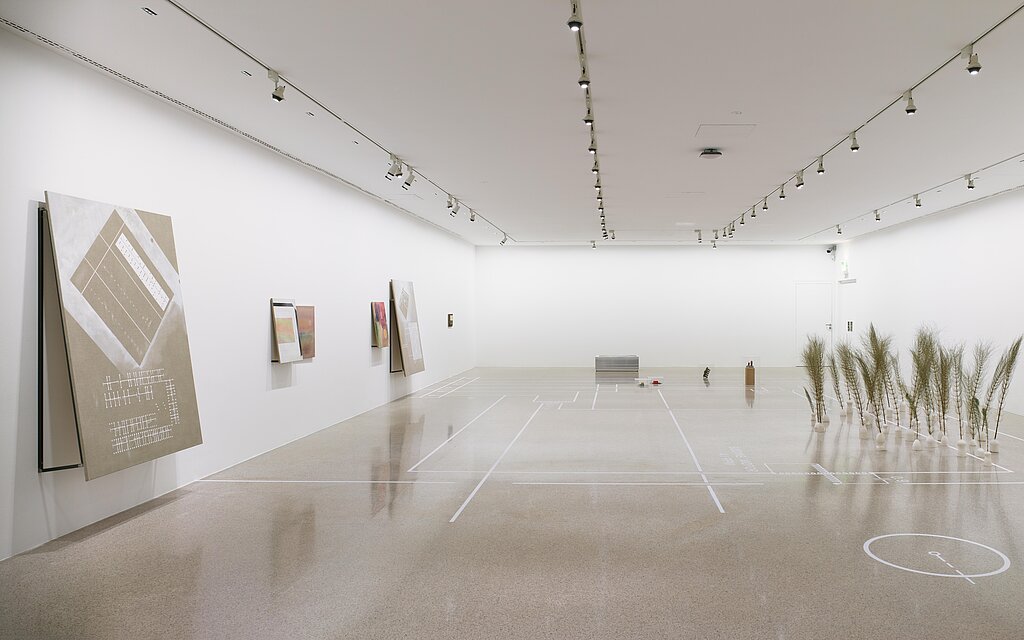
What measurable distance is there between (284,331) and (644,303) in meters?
12.6

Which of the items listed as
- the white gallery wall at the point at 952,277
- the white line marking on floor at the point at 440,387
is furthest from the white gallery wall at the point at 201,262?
the white gallery wall at the point at 952,277

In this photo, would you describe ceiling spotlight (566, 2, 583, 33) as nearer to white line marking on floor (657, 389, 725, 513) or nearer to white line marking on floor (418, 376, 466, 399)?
white line marking on floor (657, 389, 725, 513)

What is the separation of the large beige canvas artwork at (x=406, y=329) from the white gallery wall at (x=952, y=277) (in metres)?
9.15

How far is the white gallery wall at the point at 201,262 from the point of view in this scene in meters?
4.42

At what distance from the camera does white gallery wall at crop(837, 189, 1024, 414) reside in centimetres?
1029

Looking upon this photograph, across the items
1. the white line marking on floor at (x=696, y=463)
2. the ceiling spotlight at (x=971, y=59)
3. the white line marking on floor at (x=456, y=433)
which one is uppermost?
the ceiling spotlight at (x=971, y=59)

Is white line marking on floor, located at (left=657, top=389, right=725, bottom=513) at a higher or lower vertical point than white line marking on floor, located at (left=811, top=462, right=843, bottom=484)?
higher

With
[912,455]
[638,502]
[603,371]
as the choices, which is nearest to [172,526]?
[638,502]

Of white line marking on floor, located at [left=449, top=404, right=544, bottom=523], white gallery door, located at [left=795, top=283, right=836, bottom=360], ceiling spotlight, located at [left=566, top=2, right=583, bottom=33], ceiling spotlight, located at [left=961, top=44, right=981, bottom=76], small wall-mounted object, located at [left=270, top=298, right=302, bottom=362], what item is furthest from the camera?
white gallery door, located at [left=795, top=283, right=836, bottom=360]

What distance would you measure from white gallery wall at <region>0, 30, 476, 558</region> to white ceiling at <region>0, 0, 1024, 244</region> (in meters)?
0.39

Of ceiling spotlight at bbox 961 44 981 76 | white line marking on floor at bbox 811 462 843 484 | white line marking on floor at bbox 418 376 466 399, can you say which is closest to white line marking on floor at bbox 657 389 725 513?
white line marking on floor at bbox 811 462 843 484

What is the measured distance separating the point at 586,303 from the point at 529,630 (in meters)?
15.8

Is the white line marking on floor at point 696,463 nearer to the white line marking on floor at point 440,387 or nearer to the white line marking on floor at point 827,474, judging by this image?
the white line marking on floor at point 827,474

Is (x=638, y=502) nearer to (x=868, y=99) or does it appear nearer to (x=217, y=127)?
(x=868, y=99)
